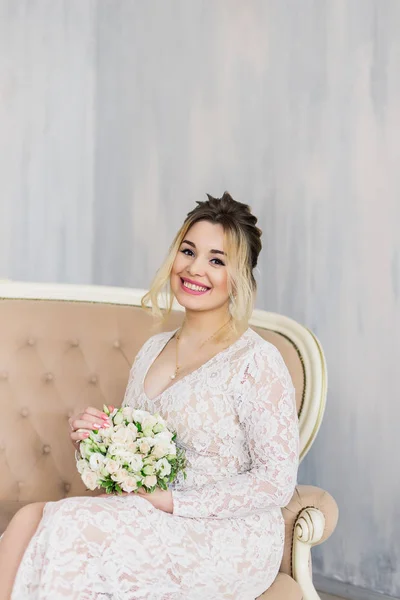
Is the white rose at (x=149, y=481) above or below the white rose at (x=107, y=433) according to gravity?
below

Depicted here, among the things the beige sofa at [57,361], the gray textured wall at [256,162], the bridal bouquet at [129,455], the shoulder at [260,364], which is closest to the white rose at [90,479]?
the bridal bouquet at [129,455]

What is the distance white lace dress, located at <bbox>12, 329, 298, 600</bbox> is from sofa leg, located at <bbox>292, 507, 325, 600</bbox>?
0.30 feet

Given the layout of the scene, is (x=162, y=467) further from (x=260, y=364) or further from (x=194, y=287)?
(x=194, y=287)

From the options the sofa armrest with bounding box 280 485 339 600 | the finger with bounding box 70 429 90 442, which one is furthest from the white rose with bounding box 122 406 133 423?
the sofa armrest with bounding box 280 485 339 600

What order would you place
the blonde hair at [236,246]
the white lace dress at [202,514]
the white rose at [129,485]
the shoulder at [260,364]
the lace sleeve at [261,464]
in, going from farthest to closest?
the blonde hair at [236,246]
the shoulder at [260,364]
the lace sleeve at [261,464]
the white rose at [129,485]
the white lace dress at [202,514]

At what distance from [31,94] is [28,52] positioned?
21cm

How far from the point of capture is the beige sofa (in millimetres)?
3059

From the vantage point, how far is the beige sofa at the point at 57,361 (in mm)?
3059

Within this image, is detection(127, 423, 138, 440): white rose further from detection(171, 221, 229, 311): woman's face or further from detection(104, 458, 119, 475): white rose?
detection(171, 221, 229, 311): woman's face

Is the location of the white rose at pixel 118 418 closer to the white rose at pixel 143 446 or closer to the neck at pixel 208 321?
the white rose at pixel 143 446

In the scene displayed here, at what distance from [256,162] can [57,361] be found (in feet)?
4.41

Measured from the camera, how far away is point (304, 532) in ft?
7.77

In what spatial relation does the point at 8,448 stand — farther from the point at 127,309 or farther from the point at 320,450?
the point at 320,450

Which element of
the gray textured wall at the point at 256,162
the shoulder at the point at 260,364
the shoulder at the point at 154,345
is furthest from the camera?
the gray textured wall at the point at 256,162
